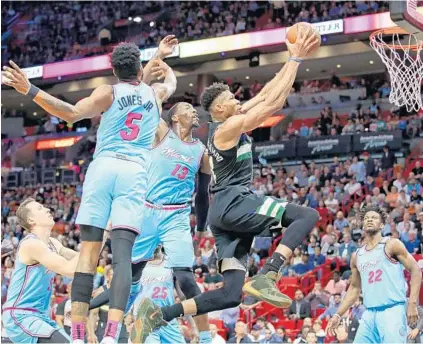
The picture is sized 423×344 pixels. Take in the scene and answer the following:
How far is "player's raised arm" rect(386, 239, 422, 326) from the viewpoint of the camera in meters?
8.47

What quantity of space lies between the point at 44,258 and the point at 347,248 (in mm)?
9850

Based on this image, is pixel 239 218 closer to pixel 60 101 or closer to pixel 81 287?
pixel 81 287

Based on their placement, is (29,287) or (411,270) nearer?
(29,287)

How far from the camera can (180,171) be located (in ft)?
26.6

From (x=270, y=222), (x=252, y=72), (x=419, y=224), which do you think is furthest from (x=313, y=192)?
(x=270, y=222)

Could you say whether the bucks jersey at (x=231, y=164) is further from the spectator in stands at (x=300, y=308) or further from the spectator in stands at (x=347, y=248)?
the spectator in stands at (x=347, y=248)

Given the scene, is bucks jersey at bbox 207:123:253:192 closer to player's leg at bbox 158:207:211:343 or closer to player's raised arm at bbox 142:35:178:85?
player's raised arm at bbox 142:35:178:85

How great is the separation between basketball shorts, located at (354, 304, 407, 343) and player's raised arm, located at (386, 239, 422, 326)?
138 mm

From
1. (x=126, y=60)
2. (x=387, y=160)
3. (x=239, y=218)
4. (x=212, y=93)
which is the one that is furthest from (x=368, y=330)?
(x=387, y=160)

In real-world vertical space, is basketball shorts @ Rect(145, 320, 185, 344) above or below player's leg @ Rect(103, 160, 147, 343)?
below

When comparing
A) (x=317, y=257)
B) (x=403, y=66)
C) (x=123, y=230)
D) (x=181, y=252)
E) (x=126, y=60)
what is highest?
(x=403, y=66)

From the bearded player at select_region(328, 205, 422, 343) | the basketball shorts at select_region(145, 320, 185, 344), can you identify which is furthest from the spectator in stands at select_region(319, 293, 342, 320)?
the basketball shorts at select_region(145, 320, 185, 344)

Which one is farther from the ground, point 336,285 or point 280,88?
point 280,88

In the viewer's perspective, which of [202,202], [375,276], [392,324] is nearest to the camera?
[202,202]
